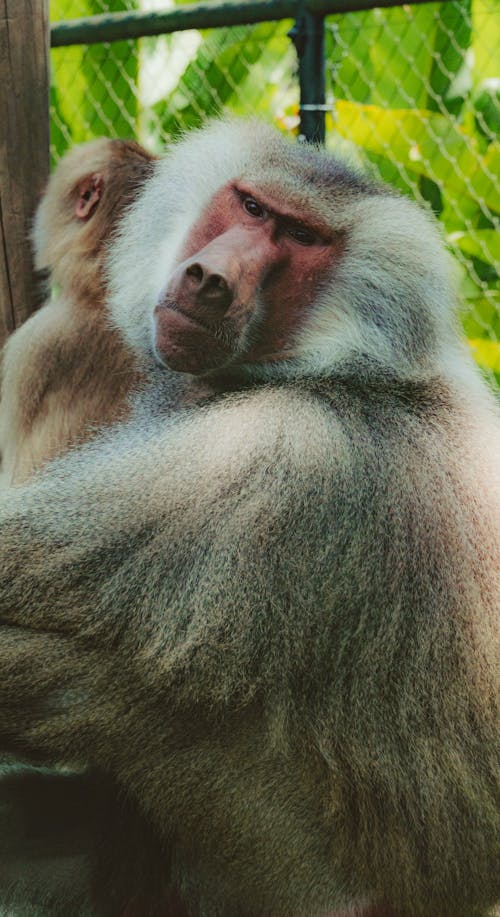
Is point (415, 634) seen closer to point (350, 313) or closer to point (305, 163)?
point (350, 313)

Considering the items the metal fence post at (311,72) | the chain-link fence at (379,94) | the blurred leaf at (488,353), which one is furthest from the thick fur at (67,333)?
the blurred leaf at (488,353)

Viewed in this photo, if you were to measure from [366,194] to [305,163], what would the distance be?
0.54 ft

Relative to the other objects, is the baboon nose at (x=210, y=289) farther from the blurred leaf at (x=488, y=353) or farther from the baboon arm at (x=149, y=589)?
the blurred leaf at (x=488, y=353)

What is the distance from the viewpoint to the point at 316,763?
2.21 meters

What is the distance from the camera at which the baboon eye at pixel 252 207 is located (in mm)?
2600

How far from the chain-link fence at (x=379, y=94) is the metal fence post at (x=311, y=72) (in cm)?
131

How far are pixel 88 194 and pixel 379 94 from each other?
286cm

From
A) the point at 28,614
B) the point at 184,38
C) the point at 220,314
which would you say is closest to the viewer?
the point at 28,614

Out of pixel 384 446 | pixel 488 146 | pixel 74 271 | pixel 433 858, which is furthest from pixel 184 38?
pixel 433 858

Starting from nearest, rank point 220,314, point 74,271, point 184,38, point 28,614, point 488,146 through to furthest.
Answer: point 28,614, point 220,314, point 74,271, point 488,146, point 184,38

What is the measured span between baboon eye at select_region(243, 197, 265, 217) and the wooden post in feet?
3.68

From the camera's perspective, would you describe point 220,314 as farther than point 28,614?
Yes

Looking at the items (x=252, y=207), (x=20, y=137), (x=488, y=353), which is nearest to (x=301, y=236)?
(x=252, y=207)

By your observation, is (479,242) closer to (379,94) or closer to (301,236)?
(379,94)
